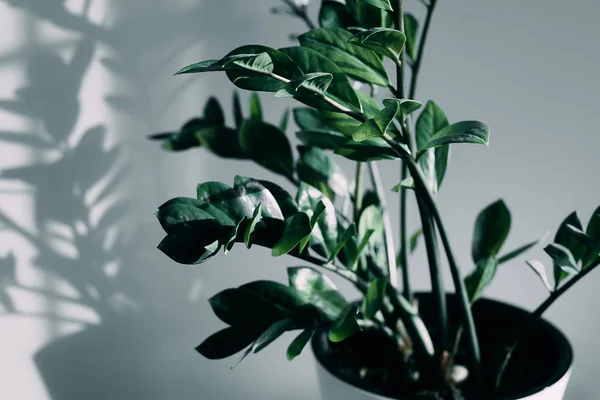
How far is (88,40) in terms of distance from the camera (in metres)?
0.75

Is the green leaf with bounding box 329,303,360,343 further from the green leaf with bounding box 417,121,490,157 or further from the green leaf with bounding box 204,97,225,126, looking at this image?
the green leaf with bounding box 204,97,225,126

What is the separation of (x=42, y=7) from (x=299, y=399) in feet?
2.46

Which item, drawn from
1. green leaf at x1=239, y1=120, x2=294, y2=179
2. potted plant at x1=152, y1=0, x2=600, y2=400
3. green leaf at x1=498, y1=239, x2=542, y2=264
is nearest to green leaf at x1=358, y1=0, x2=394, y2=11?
potted plant at x1=152, y1=0, x2=600, y2=400

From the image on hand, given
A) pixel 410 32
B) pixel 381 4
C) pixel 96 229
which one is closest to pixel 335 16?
pixel 410 32

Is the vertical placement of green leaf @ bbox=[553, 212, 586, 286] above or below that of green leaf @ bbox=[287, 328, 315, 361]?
above

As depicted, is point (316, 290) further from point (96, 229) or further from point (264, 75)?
point (96, 229)

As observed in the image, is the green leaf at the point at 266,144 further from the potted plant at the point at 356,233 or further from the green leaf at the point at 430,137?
the green leaf at the point at 430,137

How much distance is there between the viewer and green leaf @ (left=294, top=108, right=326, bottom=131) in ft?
2.41

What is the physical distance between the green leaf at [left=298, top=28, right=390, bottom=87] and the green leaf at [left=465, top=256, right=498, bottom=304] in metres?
0.24

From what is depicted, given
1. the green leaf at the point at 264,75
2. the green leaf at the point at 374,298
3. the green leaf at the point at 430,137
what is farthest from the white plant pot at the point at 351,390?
the green leaf at the point at 264,75

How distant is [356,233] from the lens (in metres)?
0.54

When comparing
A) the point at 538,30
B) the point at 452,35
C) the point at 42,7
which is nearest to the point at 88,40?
the point at 42,7

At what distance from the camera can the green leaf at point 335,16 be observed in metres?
0.63

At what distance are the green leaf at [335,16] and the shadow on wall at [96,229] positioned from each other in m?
0.25
